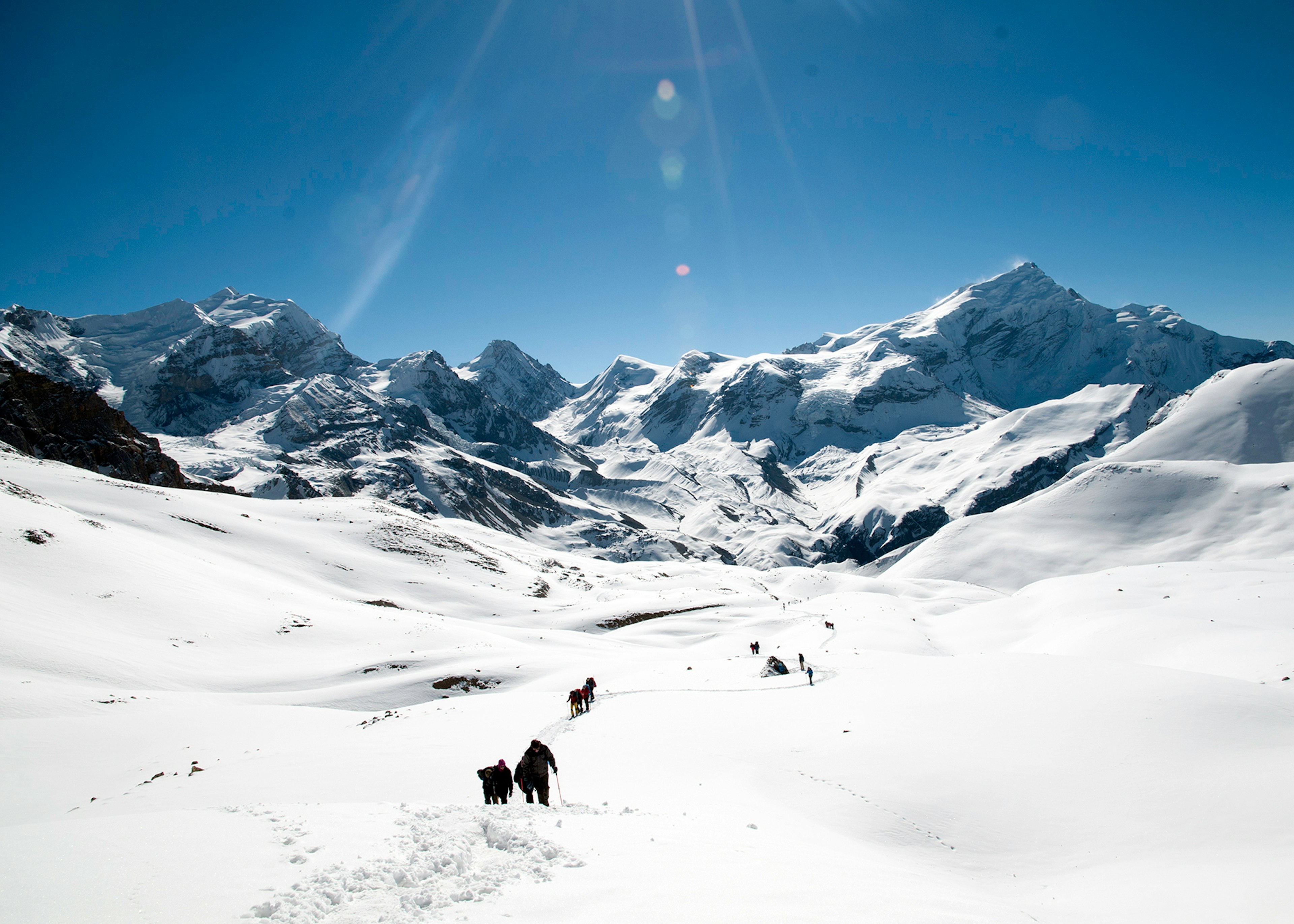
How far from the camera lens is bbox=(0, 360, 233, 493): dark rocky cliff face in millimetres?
82438

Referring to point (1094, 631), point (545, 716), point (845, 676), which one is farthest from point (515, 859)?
point (1094, 631)

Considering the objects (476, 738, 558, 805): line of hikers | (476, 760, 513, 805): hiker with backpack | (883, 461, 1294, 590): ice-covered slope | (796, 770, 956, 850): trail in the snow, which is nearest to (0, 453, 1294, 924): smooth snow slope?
(796, 770, 956, 850): trail in the snow

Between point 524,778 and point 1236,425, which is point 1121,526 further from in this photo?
point 524,778

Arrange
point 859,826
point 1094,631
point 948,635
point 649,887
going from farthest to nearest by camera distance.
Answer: point 948,635 < point 1094,631 < point 859,826 < point 649,887

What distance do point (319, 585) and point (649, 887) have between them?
5474cm

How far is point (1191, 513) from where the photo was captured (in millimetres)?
98688

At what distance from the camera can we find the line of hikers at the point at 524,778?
12586 mm

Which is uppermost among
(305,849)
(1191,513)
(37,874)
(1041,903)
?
(1191,513)

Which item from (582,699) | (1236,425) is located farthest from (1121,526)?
(582,699)

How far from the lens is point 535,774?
42.0 ft

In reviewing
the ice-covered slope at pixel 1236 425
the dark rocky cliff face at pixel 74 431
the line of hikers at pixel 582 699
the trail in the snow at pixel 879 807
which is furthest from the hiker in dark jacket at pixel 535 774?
the ice-covered slope at pixel 1236 425

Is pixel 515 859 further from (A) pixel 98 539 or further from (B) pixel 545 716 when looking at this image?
(A) pixel 98 539

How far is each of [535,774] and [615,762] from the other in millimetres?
4707

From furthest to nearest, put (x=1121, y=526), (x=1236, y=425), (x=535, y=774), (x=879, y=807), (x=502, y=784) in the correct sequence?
(x=1236, y=425) → (x=1121, y=526) → (x=879, y=807) → (x=535, y=774) → (x=502, y=784)
